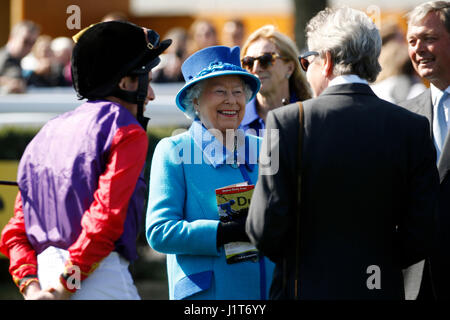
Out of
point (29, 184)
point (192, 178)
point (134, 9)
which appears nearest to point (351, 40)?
point (192, 178)

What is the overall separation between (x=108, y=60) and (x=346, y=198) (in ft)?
4.14

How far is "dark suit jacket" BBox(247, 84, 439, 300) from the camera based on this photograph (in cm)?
307

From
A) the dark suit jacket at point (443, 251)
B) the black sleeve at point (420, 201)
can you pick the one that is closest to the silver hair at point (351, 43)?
the black sleeve at point (420, 201)

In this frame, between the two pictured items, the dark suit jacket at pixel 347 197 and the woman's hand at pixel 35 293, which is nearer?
the dark suit jacket at pixel 347 197

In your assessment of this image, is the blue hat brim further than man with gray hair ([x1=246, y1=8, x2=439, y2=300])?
Yes

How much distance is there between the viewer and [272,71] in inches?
201

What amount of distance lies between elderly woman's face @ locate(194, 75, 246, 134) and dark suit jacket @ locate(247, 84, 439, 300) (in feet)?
2.64

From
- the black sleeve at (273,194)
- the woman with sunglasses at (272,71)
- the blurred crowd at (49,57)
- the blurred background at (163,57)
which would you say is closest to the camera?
the black sleeve at (273,194)

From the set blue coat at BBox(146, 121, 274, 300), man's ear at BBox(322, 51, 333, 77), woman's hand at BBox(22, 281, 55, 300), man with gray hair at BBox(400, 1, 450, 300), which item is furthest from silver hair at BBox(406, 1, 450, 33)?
woman's hand at BBox(22, 281, 55, 300)

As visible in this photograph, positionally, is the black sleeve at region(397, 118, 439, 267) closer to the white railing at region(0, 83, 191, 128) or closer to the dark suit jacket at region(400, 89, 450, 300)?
the dark suit jacket at region(400, 89, 450, 300)

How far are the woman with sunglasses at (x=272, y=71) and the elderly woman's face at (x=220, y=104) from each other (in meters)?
1.08

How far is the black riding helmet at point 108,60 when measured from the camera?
3.42m

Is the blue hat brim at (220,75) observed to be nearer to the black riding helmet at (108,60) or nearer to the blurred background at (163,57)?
the black riding helmet at (108,60)
